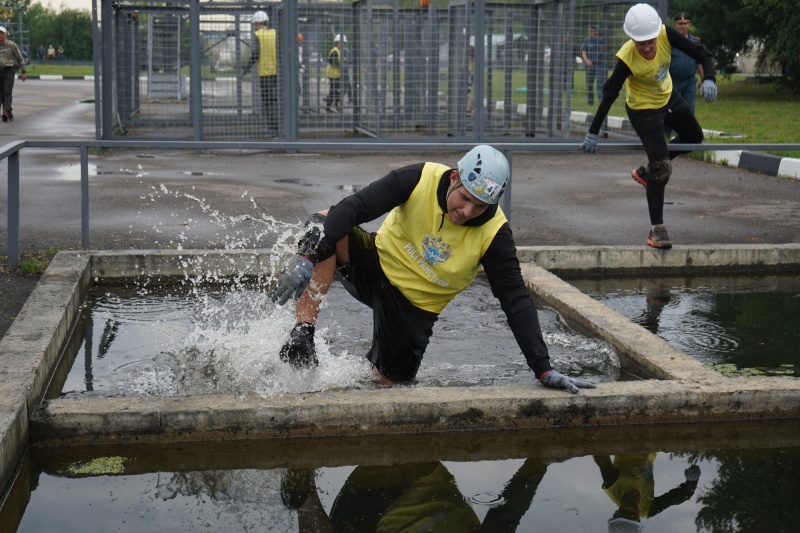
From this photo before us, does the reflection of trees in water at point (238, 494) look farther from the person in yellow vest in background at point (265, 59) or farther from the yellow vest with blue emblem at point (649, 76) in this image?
the person in yellow vest in background at point (265, 59)

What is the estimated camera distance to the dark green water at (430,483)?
394 cm

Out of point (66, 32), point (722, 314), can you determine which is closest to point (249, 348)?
point (722, 314)

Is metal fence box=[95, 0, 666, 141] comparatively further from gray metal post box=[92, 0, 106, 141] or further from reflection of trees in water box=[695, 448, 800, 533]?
reflection of trees in water box=[695, 448, 800, 533]

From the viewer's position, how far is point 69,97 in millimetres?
32781

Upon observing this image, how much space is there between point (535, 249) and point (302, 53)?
9778 mm

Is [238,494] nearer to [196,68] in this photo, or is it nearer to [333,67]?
[196,68]

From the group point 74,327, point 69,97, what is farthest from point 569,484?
point 69,97

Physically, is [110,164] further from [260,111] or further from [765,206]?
[765,206]

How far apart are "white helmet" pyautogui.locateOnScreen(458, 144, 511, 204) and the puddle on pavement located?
3.46ft

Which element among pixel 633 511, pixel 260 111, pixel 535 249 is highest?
pixel 260 111

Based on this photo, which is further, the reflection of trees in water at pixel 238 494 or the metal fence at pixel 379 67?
the metal fence at pixel 379 67

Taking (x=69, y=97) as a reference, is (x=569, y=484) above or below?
below

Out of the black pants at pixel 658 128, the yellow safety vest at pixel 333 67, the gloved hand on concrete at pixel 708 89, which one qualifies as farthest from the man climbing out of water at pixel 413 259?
the yellow safety vest at pixel 333 67

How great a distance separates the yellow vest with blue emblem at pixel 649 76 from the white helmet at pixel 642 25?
0.20 m
